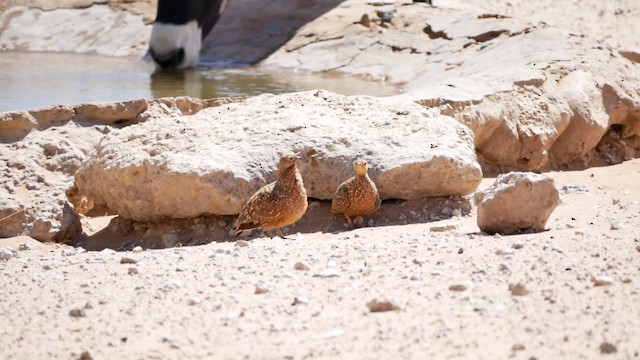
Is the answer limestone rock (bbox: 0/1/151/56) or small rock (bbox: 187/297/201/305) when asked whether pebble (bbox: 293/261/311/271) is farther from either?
limestone rock (bbox: 0/1/151/56)

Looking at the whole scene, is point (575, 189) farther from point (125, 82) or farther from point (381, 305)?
point (125, 82)

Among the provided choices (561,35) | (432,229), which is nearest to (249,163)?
(432,229)

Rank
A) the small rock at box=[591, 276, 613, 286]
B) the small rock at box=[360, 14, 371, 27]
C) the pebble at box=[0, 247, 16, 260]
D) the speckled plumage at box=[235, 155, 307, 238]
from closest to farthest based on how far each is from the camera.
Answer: the small rock at box=[591, 276, 613, 286] < the pebble at box=[0, 247, 16, 260] < the speckled plumage at box=[235, 155, 307, 238] < the small rock at box=[360, 14, 371, 27]

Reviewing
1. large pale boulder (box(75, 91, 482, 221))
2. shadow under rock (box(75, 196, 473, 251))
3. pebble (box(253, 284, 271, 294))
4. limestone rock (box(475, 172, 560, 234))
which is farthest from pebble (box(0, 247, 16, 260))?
limestone rock (box(475, 172, 560, 234))

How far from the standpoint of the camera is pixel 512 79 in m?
8.39

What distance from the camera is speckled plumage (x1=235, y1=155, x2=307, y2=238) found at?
5902mm

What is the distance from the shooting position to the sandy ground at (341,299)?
3807 millimetres

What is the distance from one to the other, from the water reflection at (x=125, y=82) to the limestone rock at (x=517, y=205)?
14.4ft

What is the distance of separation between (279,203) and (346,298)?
1.67 metres

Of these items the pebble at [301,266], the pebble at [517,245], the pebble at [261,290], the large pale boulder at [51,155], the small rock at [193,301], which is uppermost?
the pebble at [517,245]

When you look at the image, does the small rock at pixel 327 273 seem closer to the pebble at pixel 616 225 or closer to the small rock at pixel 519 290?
the small rock at pixel 519 290

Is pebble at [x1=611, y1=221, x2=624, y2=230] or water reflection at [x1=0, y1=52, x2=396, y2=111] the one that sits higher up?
pebble at [x1=611, y1=221, x2=624, y2=230]

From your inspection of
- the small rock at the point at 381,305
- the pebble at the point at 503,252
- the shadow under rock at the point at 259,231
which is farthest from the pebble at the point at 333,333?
the shadow under rock at the point at 259,231

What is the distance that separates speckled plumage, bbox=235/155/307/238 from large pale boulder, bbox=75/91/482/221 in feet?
1.15
